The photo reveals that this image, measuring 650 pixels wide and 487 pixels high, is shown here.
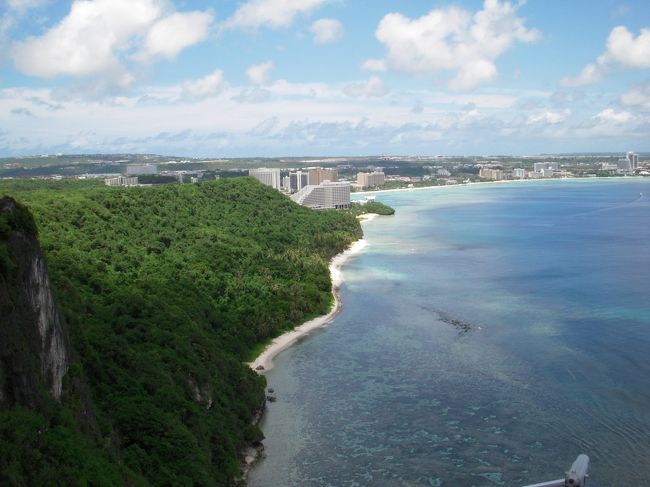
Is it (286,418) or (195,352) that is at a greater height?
(195,352)

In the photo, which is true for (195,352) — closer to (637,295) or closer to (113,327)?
(113,327)

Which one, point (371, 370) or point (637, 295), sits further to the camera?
point (637, 295)

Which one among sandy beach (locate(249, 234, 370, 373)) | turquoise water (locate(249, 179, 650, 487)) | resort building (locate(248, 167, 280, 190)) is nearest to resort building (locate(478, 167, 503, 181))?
resort building (locate(248, 167, 280, 190))

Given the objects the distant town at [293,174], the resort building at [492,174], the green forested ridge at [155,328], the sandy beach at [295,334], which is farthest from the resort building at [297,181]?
the sandy beach at [295,334]

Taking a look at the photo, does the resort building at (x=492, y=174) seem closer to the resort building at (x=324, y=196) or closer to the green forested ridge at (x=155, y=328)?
the resort building at (x=324, y=196)

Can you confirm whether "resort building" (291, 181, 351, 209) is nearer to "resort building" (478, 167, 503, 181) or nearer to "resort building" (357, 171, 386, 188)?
"resort building" (357, 171, 386, 188)

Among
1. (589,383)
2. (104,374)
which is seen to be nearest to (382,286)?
(589,383)

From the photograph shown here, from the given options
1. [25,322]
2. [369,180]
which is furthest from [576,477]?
[369,180]

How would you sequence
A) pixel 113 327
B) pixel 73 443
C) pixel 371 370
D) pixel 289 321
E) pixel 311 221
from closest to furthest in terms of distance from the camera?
pixel 73 443
pixel 113 327
pixel 371 370
pixel 289 321
pixel 311 221
